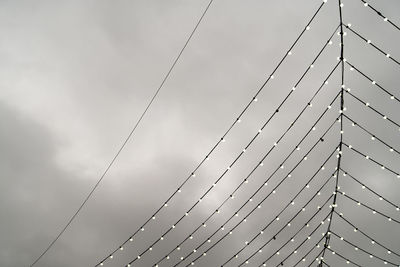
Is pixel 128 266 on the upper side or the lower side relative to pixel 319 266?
upper

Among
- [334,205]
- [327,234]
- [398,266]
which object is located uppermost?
[334,205]

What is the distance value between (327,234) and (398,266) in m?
1.17

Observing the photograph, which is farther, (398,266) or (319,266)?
(319,266)

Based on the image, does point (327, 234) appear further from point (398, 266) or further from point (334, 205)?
point (398, 266)

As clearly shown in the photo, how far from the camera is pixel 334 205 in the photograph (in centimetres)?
528

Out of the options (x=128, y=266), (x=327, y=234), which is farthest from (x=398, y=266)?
(x=128, y=266)

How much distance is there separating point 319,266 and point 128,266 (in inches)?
141

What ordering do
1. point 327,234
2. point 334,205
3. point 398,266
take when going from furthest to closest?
point 327,234
point 334,205
point 398,266

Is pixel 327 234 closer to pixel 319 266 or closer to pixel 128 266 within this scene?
pixel 319 266

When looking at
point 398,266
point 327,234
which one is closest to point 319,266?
point 327,234

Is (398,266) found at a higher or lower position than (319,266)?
lower

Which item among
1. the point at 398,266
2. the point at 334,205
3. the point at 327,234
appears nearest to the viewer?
the point at 398,266

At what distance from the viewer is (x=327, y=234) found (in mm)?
5699

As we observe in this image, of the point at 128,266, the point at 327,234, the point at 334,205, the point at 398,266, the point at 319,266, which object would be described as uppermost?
the point at 128,266
